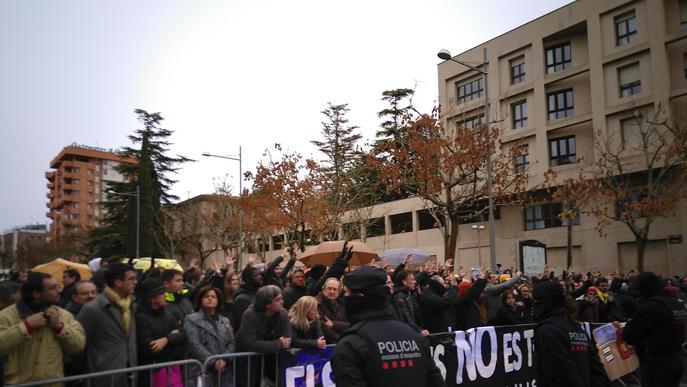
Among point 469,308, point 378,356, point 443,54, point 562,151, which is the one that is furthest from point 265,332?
point 562,151

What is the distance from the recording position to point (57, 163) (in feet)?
437

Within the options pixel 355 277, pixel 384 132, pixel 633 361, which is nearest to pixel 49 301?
pixel 355 277

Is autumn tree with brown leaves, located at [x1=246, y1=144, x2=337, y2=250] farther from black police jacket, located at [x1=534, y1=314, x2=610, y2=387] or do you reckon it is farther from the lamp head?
black police jacket, located at [x1=534, y1=314, x2=610, y2=387]

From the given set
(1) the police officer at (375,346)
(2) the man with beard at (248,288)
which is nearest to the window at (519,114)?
(2) the man with beard at (248,288)

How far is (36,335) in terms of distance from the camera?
5078 mm

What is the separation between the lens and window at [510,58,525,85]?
4034cm

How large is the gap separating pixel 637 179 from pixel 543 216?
256 inches

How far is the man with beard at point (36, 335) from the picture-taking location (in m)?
4.75

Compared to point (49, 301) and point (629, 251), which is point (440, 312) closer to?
point (49, 301)

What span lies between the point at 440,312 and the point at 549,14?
34.8m

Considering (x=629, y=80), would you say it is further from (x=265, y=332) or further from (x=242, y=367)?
(x=242, y=367)

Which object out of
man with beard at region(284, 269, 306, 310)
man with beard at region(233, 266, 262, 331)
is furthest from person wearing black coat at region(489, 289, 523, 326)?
man with beard at region(233, 266, 262, 331)

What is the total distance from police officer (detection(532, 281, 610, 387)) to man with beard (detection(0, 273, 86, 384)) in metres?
4.37

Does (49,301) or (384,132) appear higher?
(384,132)
